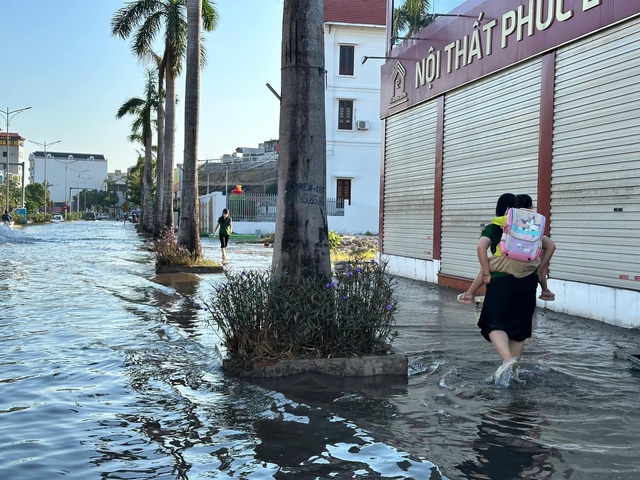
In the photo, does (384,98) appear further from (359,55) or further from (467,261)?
(359,55)

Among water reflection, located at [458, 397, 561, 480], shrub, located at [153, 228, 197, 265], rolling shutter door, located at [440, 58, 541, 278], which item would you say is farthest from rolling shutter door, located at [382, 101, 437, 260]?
water reflection, located at [458, 397, 561, 480]

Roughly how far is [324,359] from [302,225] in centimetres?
156

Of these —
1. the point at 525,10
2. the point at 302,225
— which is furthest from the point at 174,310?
the point at 525,10

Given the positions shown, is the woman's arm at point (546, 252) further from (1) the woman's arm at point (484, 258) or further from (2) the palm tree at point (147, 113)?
(2) the palm tree at point (147, 113)

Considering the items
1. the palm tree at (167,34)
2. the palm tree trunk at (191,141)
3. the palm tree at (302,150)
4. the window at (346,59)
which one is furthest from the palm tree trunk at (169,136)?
the palm tree at (302,150)

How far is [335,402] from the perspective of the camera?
629cm

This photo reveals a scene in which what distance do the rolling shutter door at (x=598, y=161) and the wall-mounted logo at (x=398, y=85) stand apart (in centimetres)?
759

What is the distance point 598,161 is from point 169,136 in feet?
69.8

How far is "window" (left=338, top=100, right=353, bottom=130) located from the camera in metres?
44.8

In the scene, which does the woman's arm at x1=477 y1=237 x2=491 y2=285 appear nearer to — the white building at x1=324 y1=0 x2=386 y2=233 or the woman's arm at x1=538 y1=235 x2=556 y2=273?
the woman's arm at x1=538 y1=235 x2=556 y2=273

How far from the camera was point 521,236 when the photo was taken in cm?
678

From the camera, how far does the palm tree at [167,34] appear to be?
2978 centimetres

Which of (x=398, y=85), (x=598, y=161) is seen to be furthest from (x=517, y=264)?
(x=398, y=85)

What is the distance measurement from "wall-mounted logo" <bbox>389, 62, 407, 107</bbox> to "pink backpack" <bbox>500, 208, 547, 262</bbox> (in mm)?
13421
